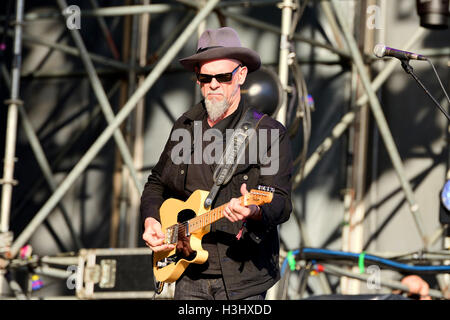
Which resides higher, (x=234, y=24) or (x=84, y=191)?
(x=234, y=24)

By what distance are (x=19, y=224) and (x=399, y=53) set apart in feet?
19.9

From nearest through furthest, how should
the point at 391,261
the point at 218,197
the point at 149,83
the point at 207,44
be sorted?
the point at 218,197, the point at 207,44, the point at 391,261, the point at 149,83

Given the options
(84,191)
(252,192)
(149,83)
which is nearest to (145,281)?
(149,83)

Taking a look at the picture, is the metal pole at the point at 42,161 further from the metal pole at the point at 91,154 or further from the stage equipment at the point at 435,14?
the stage equipment at the point at 435,14

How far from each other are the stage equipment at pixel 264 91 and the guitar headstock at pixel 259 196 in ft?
8.72

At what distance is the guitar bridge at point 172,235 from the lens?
4676mm

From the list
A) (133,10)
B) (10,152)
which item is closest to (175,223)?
(10,152)

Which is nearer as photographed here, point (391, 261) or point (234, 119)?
point (234, 119)

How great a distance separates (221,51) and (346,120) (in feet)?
12.6

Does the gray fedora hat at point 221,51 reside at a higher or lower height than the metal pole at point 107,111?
lower

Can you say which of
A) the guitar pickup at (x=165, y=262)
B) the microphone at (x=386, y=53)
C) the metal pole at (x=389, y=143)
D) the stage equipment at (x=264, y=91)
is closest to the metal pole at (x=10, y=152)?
the stage equipment at (x=264, y=91)
